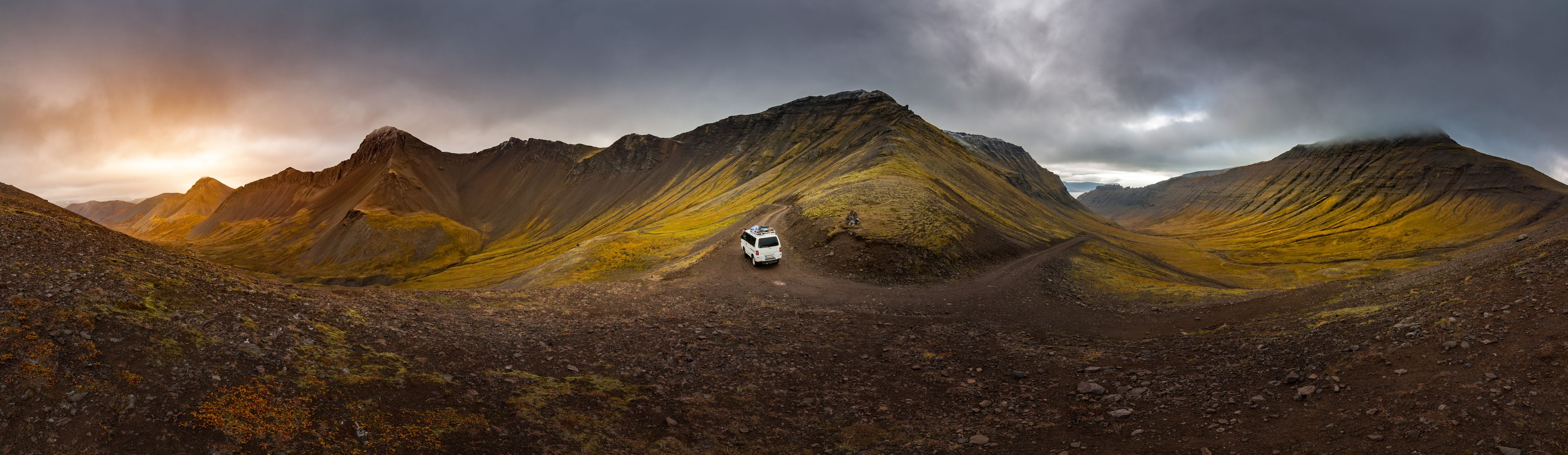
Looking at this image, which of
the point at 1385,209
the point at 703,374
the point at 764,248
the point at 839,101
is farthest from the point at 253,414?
the point at 1385,209

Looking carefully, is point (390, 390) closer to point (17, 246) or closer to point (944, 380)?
point (17, 246)

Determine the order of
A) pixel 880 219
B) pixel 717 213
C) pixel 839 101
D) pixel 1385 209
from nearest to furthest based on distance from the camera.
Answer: pixel 880 219, pixel 717 213, pixel 1385 209, pixel 839 101

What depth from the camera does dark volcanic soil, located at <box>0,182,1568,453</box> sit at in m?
7.89

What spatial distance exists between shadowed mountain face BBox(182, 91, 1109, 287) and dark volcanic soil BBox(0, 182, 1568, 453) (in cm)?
1763

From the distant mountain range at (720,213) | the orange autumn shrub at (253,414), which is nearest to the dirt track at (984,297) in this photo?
the distant mountain range at (720,213)

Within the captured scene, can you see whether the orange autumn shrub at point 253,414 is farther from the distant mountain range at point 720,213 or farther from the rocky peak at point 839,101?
the rocky peak at point 839,101

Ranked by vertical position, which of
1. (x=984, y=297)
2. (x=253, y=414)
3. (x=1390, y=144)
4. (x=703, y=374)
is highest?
(x=1390, y=144)

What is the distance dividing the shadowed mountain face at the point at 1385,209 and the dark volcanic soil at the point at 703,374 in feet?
271

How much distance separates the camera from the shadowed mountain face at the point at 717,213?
42.5m

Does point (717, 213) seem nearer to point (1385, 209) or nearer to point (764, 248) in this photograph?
point (764, 248)

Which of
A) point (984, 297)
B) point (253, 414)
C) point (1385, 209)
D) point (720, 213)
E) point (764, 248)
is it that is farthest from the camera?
point (1385, 209)

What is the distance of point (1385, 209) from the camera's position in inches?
Answer: 5399

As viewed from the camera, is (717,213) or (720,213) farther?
(717,213)

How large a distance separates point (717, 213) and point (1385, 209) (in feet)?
573
